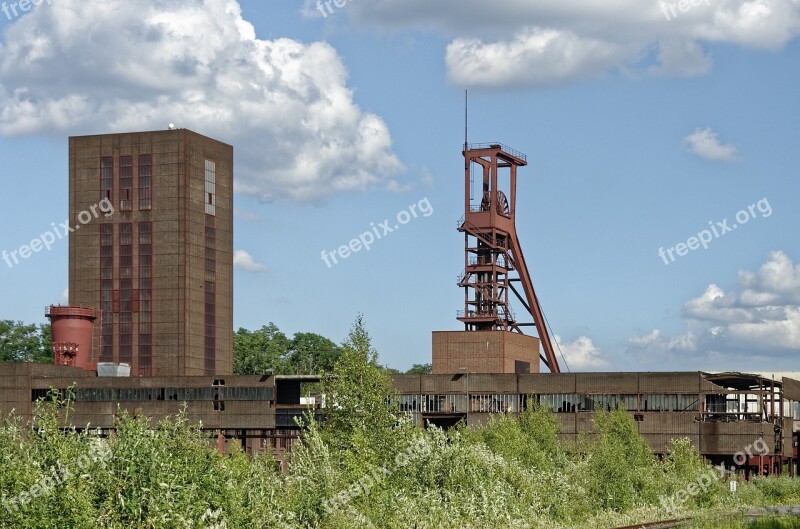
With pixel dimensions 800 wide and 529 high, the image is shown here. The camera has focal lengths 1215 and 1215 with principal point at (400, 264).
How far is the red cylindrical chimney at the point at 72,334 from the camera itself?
125562mm

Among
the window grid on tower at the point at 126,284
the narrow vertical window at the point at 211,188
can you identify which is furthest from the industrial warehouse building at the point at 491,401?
the narrow vertical window at the point at 211,188

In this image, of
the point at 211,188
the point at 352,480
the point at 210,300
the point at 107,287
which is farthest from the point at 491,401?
the point at 352,480

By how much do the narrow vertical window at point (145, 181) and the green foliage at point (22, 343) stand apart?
55092 millimetres

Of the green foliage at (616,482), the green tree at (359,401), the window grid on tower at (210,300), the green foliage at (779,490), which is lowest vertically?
the green foliage at (779,490)

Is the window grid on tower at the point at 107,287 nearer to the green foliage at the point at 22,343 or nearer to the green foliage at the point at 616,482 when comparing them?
the green foliage at the point at 22,343

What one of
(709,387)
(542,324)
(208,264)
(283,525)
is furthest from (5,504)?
(208,264)

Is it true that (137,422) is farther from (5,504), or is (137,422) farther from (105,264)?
(105,264)

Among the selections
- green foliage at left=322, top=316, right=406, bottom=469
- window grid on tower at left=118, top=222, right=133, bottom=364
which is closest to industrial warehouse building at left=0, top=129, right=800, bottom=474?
window grid on tower at left=118, top=222, right=133, bottom=364

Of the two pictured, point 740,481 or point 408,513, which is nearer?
point 408,513

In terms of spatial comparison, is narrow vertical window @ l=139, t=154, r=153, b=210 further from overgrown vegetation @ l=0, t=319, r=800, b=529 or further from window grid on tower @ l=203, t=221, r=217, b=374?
overgrown vegetation @ l=0, t=319, r=800, b=529

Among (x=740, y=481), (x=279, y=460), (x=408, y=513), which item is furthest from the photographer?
(x=279, y=460)

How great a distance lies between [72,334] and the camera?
127m

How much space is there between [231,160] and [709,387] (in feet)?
242

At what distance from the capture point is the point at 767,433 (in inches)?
3834
